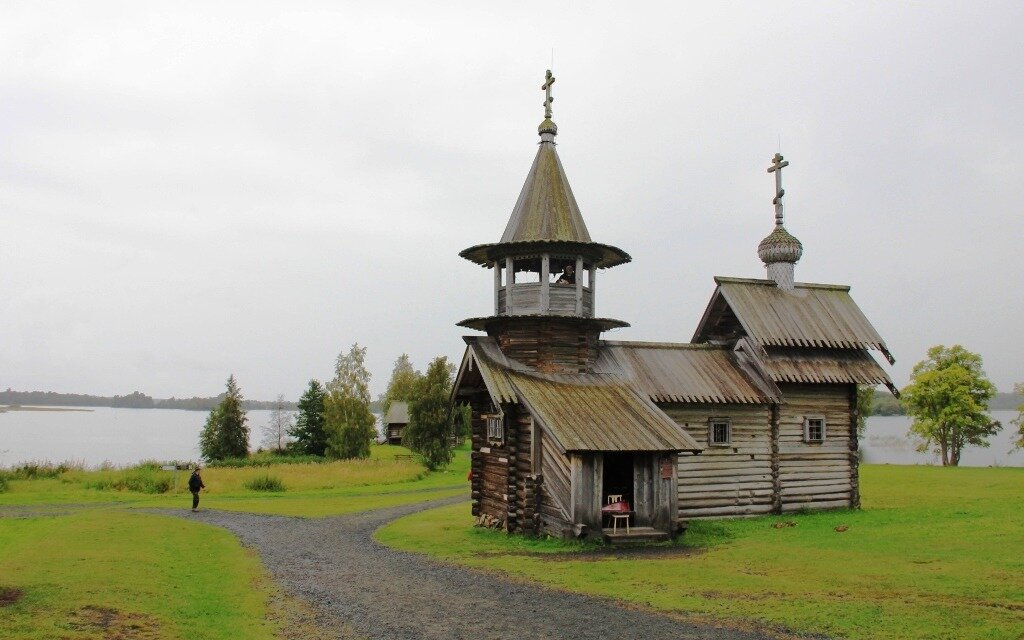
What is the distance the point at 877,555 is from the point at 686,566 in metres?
4.82

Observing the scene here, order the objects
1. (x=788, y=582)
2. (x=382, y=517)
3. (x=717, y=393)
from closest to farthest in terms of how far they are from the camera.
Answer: (x=788, y=582), (x=717, y=393), (x=382, y=517)

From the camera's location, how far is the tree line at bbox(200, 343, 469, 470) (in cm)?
5212

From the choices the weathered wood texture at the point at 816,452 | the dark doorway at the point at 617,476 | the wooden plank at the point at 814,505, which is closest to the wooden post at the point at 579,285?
the dark doorway at the point at 617,476

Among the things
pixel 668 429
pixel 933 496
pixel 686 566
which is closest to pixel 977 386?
pixel 933 496

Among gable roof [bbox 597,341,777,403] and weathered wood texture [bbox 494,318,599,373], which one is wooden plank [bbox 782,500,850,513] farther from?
weathered wood texture [bbox 494,318,599,373]

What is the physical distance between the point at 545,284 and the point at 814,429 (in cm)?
1214

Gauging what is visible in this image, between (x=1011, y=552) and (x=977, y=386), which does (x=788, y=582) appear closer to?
(x=1011, y=552)

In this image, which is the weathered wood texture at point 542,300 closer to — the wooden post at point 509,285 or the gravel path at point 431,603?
the wooden post at point 509,285

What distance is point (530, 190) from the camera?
26.0 metres

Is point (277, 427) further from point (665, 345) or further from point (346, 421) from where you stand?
point (665, 345)

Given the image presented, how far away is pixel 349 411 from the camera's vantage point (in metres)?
61.7

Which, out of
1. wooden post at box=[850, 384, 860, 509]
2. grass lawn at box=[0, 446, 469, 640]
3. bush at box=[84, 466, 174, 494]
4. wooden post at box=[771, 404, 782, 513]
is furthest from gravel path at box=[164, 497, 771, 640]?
bush at box=[84, 466, 174, 494]

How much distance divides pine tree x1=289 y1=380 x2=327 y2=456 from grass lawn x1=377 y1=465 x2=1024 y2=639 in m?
42.0

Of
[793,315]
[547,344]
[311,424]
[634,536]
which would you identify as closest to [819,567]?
[634,536]
